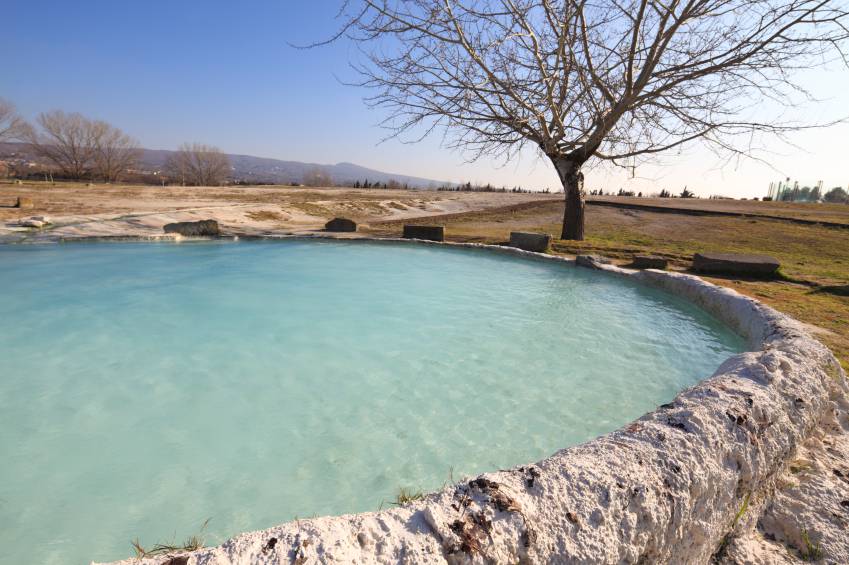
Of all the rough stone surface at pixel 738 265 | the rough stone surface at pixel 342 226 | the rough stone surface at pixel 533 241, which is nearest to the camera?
the rough stone surface at pixel 738 265

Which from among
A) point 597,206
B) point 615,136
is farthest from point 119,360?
point 597,206

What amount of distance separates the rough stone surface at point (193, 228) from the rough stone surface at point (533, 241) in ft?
26.7

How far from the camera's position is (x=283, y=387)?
3.68 meters

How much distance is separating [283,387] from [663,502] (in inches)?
120

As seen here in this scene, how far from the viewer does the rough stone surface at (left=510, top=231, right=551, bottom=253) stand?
9.54 meters

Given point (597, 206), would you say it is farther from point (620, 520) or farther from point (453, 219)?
point (620, 520)

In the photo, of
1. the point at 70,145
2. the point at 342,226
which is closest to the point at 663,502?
the point at 342,226

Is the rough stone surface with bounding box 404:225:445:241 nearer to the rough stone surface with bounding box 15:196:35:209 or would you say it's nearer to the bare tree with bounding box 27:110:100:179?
the rough stone surface with bounding box 15:196:35:209

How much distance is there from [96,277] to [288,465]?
267 inches

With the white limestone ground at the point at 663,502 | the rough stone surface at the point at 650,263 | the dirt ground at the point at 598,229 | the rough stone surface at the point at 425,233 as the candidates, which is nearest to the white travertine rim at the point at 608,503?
the white limestone ground at the point at 663,502

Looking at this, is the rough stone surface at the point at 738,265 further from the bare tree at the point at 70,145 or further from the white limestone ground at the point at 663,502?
the bare tree at the point at 70,145

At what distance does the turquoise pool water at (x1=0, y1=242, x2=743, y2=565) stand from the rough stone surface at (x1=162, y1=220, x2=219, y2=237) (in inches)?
155

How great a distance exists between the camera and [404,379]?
3.83m

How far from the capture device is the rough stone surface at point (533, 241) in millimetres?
9539
